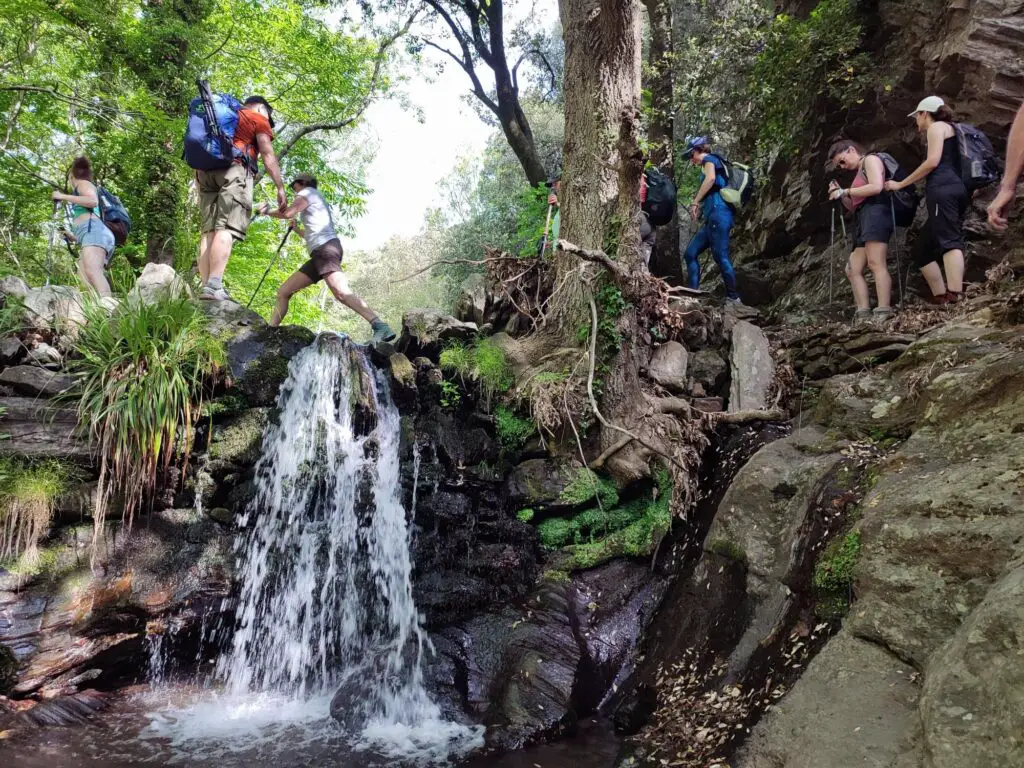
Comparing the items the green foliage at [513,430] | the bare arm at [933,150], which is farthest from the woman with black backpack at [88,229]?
the bare arm at [933,150]

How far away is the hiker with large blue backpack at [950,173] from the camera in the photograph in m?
5.06

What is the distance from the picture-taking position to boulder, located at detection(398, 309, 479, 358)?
655 centimetres

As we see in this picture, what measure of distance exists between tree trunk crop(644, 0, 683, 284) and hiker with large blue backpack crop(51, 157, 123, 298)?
666cm

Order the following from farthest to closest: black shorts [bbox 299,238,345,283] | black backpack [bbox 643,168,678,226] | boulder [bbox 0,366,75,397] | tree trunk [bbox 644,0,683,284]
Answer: tree trunk [bbox 644,0,683,284] < black backpack [bbox 643,168,678,226] < black shorts [bbox 299,238,345,283] < boulder [bbox 0,366,75,397]

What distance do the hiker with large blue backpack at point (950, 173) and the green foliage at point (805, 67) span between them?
A: 2.43 metres

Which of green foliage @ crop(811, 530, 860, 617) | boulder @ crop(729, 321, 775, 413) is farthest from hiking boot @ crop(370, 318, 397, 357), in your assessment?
green foliage @ crop(811, 530, 860, 617)

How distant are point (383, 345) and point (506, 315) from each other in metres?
1.52

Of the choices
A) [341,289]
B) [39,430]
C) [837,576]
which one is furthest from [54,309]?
[837,576]

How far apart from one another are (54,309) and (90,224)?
4.37 feet

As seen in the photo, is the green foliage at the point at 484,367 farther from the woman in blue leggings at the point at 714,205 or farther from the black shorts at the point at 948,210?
the black shorts at the point at 948,210

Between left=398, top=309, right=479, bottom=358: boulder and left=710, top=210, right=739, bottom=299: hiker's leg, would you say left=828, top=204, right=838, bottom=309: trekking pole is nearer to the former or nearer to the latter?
left=710, top=210, right=739, bottom=299: hiker's leg

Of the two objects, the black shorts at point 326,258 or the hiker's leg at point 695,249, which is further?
the hiker's leg at point 695,249

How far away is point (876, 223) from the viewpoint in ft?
18.2

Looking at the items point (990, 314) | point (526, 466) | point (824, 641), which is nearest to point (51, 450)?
point (526, 466)
